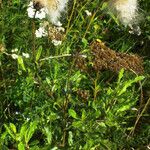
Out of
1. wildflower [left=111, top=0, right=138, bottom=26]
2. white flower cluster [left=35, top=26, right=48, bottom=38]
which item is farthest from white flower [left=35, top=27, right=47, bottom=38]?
wildflower [left=111, top=0, right=138, bottom=26]

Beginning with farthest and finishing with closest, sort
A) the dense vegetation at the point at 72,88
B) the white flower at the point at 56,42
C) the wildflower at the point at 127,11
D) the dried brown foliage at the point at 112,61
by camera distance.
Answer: the wildflower at the point at 127,11 → the white flower at the point at 56,42 → the dried brown foliage at the point at 112,61 → the dense vegetation at the point at 72,88

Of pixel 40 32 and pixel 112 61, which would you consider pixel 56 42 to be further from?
pixel 112 61

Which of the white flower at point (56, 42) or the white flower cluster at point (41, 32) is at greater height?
the white flower cluster at point (41, 32)

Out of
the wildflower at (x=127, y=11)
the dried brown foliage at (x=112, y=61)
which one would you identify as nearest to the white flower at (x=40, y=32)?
the dried brown foliage at (x=112, y=61)

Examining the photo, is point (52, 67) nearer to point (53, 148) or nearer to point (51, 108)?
point (51, 108)

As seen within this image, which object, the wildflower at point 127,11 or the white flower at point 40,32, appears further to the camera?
the wildflower at point 127,11

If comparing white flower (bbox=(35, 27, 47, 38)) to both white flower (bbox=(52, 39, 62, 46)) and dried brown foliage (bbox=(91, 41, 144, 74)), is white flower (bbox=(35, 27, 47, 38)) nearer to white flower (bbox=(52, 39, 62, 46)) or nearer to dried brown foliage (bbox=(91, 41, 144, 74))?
white flower (bbox=(52, 39, 62, 46))

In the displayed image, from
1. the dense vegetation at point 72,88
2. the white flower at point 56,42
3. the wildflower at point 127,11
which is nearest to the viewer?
the dense vegetation at point 72,88

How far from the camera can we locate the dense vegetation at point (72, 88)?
2637 mm

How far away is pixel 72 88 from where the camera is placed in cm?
301

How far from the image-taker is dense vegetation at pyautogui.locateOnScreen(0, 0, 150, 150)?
2.64 metres

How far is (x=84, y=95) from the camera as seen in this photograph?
3.11 m

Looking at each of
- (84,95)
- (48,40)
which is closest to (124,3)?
(48,40)

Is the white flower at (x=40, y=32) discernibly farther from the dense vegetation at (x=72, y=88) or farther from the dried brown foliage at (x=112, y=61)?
the dried brown foliage at (x=112, y=61)
